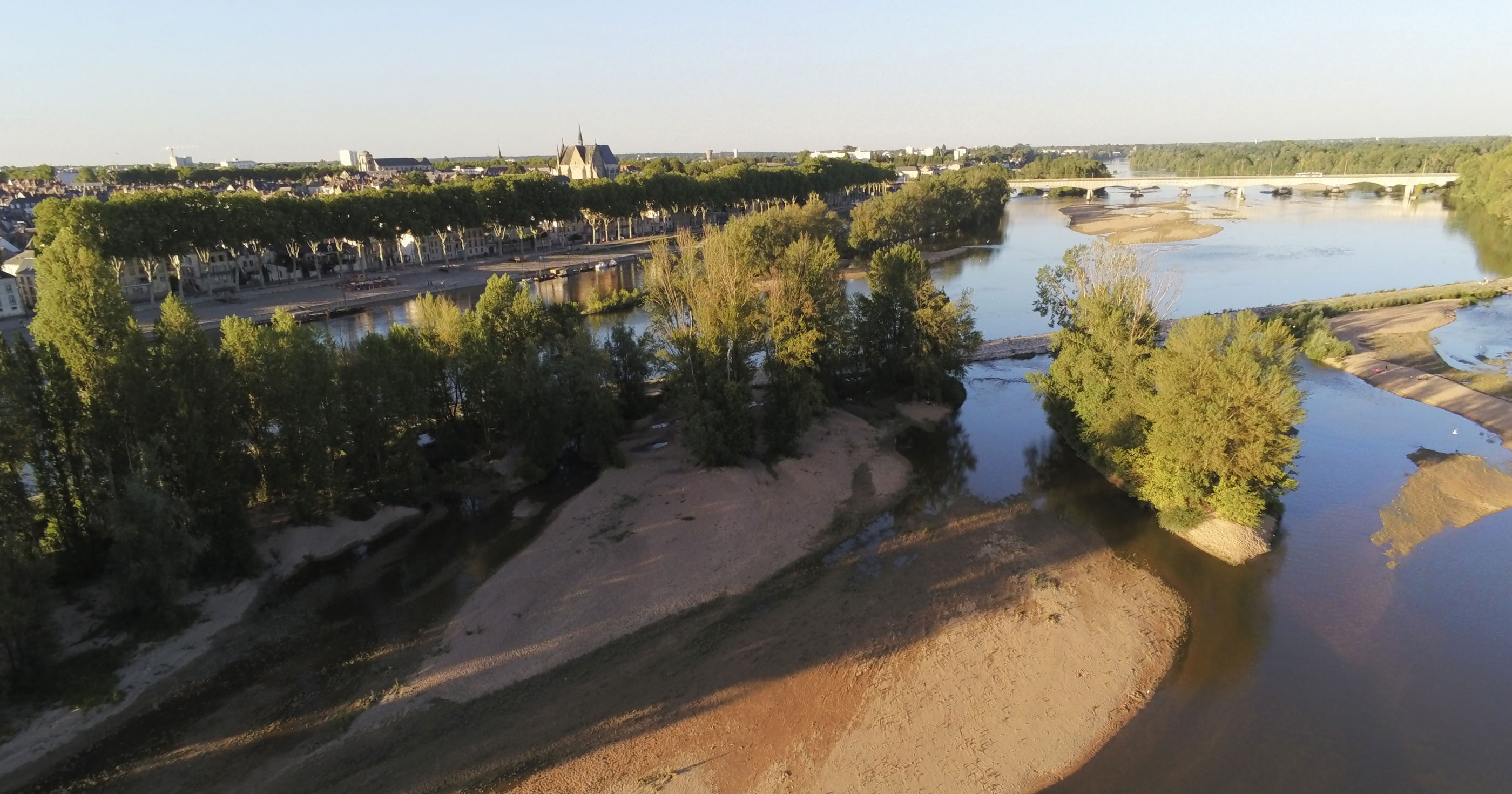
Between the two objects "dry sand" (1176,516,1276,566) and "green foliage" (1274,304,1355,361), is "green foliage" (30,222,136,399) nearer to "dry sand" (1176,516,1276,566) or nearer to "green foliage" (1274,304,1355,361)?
"dry sand" (1176,516,1276,566)

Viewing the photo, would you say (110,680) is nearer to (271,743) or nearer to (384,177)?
(271,743)

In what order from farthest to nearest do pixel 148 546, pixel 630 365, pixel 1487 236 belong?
pixel 1487 236 < pixel 630 365 < pixel 148 546

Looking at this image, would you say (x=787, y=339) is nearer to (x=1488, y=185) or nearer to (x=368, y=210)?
(x=368, y=210)

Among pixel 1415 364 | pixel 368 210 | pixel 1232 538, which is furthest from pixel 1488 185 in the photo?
pixel 368 210

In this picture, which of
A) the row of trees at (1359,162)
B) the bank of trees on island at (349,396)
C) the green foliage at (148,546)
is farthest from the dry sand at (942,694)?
the row of trees at (1359,162)

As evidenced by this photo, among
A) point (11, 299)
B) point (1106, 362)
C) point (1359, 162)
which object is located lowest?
point (1106, 362)

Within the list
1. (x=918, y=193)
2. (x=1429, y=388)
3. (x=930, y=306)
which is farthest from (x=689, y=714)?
(x=918, y=193)
